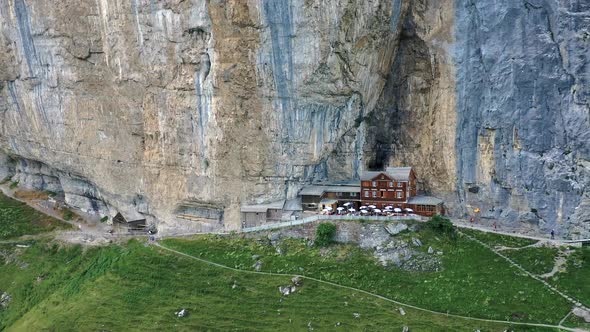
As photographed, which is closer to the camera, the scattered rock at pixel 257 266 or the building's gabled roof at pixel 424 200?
the scattered rock at pixel 257 266

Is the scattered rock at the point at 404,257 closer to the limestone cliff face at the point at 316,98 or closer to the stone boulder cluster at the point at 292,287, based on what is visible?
the stone boulder cluster at the point at 292,287

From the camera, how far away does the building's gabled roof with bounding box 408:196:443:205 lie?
48.3m

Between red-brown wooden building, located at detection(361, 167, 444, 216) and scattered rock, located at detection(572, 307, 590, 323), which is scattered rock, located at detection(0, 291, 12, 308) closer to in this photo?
red-brown wooden building, located at detection(361, 167, 444, 216)

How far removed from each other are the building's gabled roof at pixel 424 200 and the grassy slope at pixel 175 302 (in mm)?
10102

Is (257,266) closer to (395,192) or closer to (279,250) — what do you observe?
(279,250)

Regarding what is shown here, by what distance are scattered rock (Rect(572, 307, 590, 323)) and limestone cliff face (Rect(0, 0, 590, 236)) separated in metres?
6.96

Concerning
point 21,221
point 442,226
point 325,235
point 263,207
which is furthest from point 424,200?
point 21,221

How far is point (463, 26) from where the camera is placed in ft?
154

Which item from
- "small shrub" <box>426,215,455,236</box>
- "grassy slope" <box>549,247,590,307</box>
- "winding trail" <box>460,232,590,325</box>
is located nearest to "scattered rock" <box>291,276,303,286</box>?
"small shrub" <box>426,215,455,236</box>

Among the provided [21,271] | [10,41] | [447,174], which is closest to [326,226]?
[447,174]

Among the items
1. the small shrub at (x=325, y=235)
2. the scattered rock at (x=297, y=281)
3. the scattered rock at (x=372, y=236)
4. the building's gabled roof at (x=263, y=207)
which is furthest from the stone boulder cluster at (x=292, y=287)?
the building's gabled roof at (x=263, y=207)

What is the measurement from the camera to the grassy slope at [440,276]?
38.7 m

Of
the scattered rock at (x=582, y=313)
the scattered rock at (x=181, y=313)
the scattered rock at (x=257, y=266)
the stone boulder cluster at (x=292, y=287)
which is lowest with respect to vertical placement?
the scattered rock at (x=181, y=313)

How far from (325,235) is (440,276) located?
822cm
